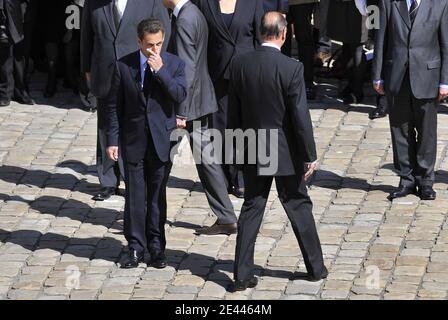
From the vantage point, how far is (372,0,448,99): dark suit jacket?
11625 millimetres

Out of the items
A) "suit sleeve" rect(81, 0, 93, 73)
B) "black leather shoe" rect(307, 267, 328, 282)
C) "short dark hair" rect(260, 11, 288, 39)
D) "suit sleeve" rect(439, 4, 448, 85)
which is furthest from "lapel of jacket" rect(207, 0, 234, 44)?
"black leather shoe" rect(307, 267, 328, 282)

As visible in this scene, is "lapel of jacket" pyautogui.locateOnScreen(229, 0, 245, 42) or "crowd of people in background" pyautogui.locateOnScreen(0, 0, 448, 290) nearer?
"crowd of people in background" pyautogui.locateOnScreen(0, 0, 448, 290)

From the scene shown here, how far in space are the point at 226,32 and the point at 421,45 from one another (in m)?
1.71

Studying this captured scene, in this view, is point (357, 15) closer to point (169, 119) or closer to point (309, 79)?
point (309, 79)

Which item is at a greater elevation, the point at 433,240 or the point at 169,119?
the point at 169,119

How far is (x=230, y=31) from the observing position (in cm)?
1177

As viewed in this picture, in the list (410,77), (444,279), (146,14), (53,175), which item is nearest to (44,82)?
(53,175)

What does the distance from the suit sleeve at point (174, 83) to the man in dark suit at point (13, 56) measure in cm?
471

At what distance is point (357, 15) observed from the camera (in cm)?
1432

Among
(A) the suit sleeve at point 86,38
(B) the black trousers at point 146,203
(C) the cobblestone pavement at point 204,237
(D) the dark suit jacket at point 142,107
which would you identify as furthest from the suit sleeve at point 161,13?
(B) the black trousers at point 146,203

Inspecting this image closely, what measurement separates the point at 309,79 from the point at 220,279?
4.94 m

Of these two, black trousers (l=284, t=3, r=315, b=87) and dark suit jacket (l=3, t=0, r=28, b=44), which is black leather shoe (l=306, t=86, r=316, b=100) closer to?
black trousers (l=284, t=3, r=315, b=87)
